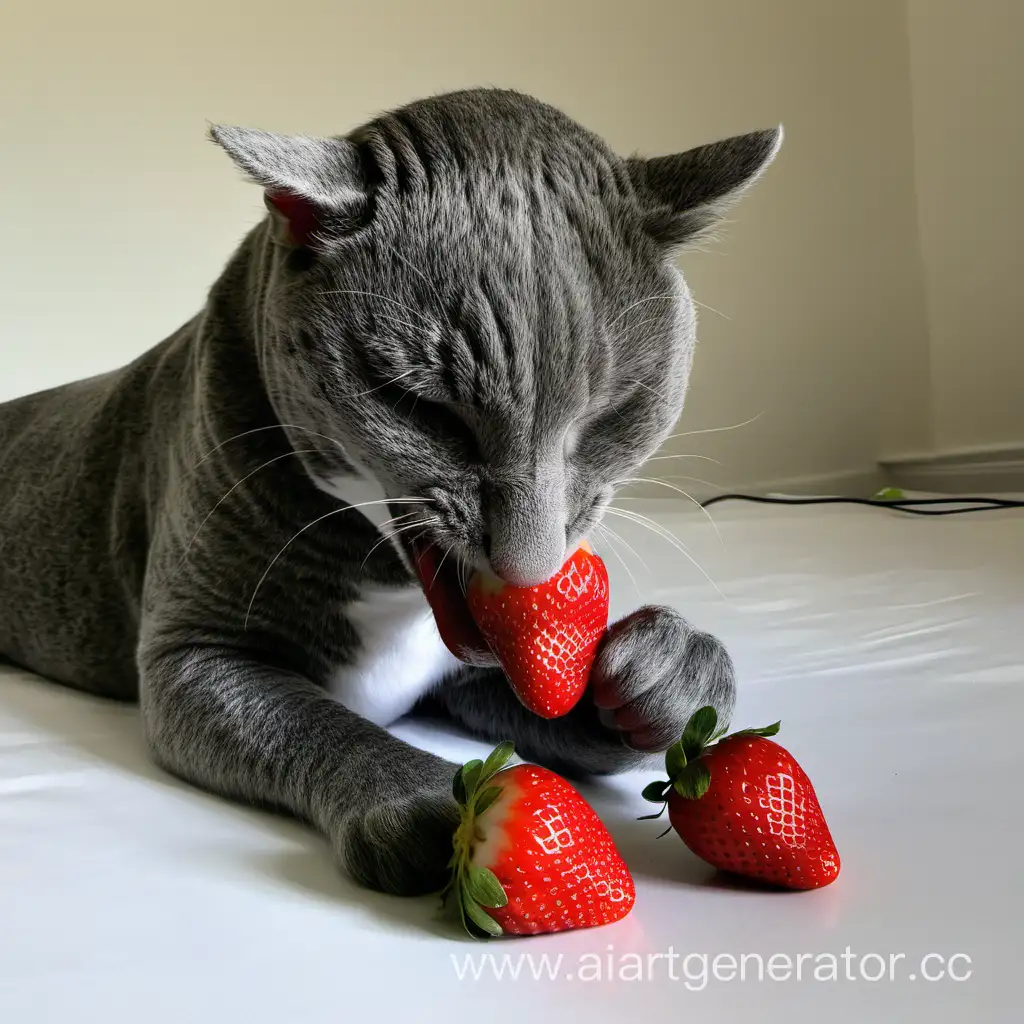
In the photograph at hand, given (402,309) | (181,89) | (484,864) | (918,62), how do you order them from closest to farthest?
(484,864) < (402,309) < (181,89) < (918,62)

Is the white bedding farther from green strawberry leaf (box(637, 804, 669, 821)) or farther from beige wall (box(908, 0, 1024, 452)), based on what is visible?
beige wall (box(908, 0, 1024, 452))

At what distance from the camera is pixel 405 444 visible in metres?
0.70

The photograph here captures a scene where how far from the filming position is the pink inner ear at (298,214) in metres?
0.72

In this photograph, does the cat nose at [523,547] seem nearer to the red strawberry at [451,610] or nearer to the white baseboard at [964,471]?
the red strawberry at [451,610]

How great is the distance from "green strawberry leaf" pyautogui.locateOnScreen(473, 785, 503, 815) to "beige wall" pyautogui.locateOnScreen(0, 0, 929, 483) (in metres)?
2.00

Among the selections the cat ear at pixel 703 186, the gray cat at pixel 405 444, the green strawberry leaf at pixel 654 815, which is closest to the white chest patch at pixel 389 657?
the gray cat at pixel 405 444

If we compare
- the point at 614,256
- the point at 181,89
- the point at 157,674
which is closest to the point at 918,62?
the point at 181,89

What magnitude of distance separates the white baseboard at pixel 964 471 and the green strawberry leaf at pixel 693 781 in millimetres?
2259

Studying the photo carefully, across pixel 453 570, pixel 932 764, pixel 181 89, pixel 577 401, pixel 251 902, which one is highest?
pixel 181 89

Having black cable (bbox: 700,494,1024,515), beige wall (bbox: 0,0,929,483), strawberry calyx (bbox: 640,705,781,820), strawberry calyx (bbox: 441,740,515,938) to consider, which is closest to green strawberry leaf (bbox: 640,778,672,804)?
strawberry calyx (bbox: 640,705,781,820)

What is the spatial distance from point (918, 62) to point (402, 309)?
2710mm

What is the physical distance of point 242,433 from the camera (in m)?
0.87

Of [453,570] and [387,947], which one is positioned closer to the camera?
[387,947]

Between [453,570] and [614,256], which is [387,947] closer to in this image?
[453,570]
